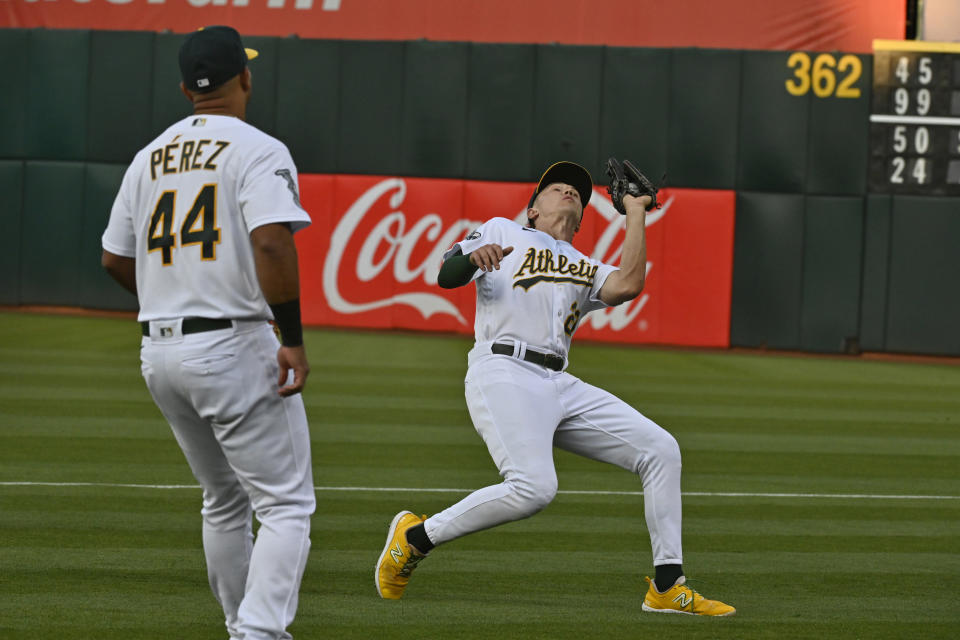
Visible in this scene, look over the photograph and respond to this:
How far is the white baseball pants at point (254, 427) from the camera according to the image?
394 centimetres

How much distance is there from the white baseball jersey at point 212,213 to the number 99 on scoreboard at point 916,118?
52.1ft

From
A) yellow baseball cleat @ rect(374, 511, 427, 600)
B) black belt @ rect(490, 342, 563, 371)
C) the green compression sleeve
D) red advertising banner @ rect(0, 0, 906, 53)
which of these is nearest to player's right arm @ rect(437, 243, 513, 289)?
the green compression sleeve

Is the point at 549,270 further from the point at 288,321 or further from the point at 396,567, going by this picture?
the point at 288,321

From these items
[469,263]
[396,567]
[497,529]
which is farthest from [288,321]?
[497,529]

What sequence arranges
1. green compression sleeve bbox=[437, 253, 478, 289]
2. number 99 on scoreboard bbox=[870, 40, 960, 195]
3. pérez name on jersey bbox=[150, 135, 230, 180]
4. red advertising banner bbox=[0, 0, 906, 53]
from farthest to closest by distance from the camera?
red advertising banner bbox=[0, 0, 906, 53] < number 99 on scoreboard bbox=[870, 40, 960, 195] < green compression sleeve bbox=[437, 253, 478, 289] < pérez name on jersey bbox=[150, 135, 230, 180]

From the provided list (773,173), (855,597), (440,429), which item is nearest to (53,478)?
(440,429)

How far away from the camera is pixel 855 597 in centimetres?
571

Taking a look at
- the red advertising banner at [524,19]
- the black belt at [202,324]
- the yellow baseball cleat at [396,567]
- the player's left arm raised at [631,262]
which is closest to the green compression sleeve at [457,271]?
the player's left arm raised at [631,262]

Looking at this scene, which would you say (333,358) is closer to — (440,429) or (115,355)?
(115,355)

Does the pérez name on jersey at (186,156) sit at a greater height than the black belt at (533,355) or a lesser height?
greater

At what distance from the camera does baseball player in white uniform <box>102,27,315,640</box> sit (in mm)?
3922

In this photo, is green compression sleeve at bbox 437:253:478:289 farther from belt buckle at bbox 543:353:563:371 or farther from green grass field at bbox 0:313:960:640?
green grass field at bbox 0:313:960:640

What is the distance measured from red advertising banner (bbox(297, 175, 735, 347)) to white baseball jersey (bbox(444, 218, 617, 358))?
44.0 feet

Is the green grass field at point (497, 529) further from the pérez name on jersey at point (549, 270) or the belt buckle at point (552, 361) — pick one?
the pérez name on jersey at point (549, 270)
